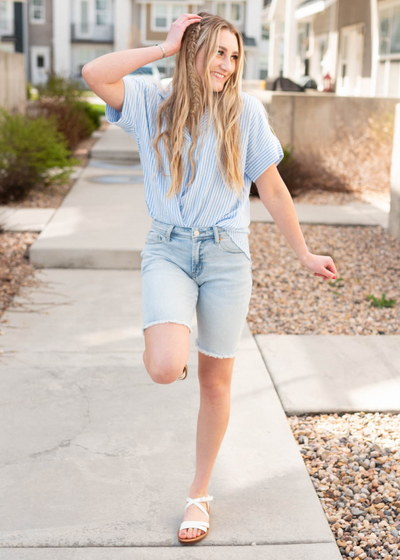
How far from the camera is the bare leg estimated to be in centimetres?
255

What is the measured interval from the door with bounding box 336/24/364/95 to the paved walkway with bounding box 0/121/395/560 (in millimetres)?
14596

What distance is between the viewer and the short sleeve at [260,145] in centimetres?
255

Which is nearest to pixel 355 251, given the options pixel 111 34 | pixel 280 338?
pixel 280 338

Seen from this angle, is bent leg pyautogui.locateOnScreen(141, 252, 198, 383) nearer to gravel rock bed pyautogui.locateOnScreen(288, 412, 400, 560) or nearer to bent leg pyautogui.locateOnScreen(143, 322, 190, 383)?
bent leg pyautogui.locateOnScreen(143, 322, 190, 383)

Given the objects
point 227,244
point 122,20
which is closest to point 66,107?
point 227,244

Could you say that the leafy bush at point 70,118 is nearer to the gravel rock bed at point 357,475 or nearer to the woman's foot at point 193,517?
the gravel rock bed at point 357,475

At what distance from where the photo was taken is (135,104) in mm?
2500

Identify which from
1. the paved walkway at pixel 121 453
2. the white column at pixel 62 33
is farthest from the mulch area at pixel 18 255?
the white column at pixel 62 33

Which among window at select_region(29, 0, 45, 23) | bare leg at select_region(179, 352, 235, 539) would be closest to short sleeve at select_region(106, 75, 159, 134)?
bare leg at select_region(179, 352, 235, 539)

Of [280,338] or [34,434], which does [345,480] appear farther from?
[280,338]

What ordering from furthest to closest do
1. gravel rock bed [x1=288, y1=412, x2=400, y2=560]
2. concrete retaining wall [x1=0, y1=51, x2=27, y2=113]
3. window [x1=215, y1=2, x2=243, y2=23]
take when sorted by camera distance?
1. window [x1=215, y1=2, x2=243, y2=23]
2. concrete retaining wall [x1=0, y1=51, x2=27, y2=113]
3. gravel rock bed [x1=288, y1=412, x2=400, y2=560]

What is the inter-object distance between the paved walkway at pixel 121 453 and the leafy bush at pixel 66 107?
9.76 metres

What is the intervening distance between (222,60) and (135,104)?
1.13ft

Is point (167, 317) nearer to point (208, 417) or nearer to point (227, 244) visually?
point (227, 244)
